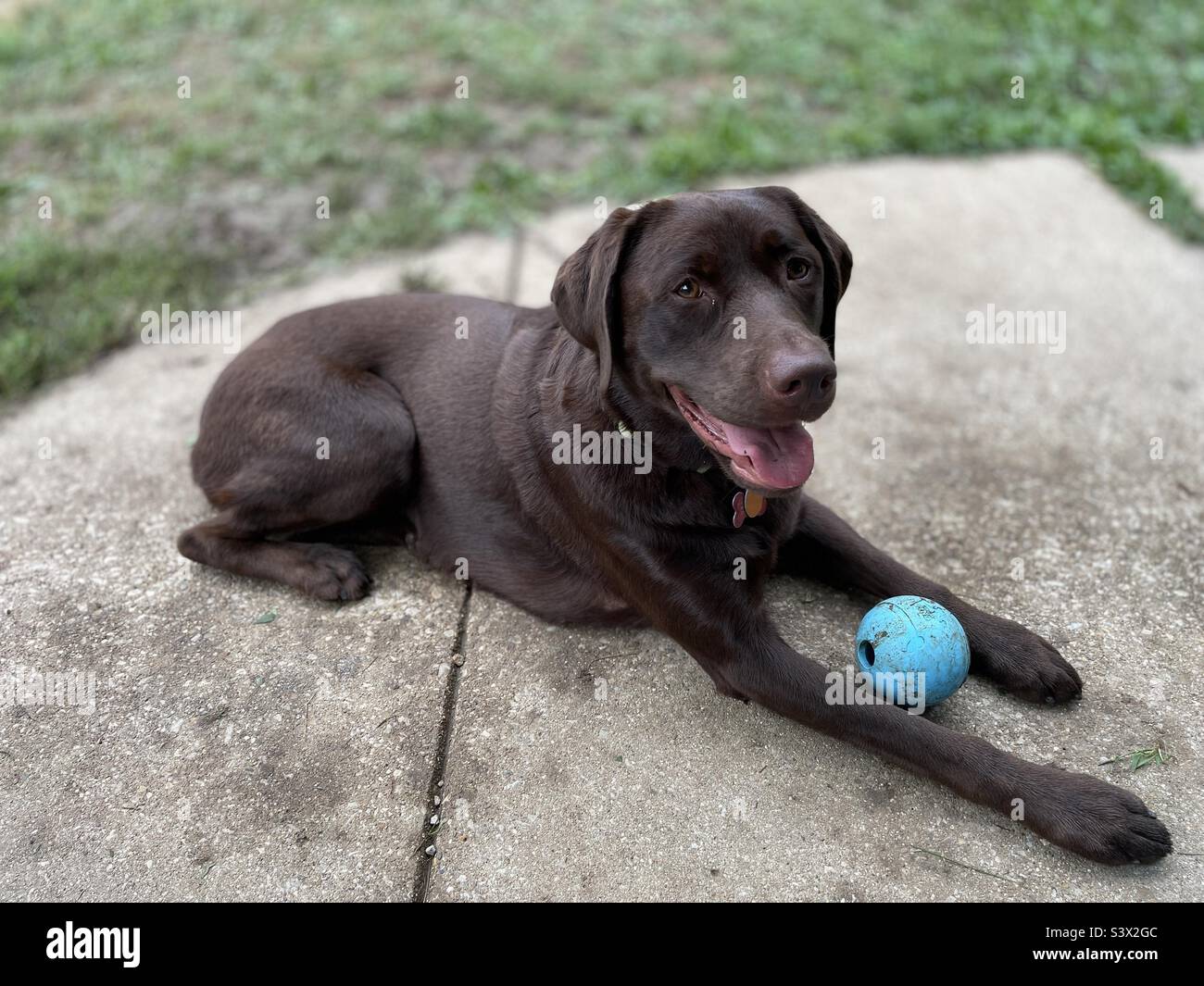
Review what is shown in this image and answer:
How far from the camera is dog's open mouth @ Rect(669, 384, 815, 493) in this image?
2609mm

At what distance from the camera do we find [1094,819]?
2.46 meters

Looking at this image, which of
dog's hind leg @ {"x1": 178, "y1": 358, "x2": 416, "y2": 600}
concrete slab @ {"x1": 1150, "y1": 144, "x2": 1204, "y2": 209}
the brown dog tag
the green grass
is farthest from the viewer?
concrete slab @ {"x1": 1150, "y1": 144, "x2": 1204, "y2": 209}

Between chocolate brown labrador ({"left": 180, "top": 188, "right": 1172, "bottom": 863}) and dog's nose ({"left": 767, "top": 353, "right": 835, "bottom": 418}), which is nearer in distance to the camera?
dog's nose ({"left": 767, "top": 353, "right": 835, "bottom": 418})

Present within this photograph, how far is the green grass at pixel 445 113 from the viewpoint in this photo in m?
5.48

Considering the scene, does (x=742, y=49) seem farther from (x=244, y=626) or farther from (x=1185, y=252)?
(x=244, y=626)

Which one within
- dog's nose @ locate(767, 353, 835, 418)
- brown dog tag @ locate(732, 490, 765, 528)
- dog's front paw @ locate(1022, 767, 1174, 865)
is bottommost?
dog's front paw @ locate(1022, 767, 1174, 865)

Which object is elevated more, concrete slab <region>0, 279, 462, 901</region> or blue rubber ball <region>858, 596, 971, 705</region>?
blue rubber ball <region>858, 596, 971, 705</region>

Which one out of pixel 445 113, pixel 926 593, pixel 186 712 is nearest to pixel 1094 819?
pixel 926 593

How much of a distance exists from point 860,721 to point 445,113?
5.03 m

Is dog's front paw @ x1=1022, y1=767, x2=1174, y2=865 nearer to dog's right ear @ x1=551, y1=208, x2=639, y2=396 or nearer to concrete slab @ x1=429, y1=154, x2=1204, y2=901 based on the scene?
concrete slab @ x1=429, y1=154, x2=1204, y2=901

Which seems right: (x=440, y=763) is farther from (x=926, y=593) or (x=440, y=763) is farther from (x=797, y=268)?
(x=797, y=268)

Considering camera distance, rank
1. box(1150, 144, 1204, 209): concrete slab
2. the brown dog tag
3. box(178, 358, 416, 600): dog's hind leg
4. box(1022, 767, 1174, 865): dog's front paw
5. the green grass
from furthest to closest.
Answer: box(1150, 144, 1204, 209): concrete slab → the green grass → box(178, 358, 416, 600): dog's hind leg → the brown dog tag → box(1022, 767, 1174, 865): dog's front paw

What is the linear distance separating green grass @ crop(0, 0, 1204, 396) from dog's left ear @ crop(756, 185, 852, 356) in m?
2.99

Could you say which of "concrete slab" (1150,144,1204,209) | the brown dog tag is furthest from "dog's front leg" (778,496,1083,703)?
"concrete slab" (1150,144,1204,209)
